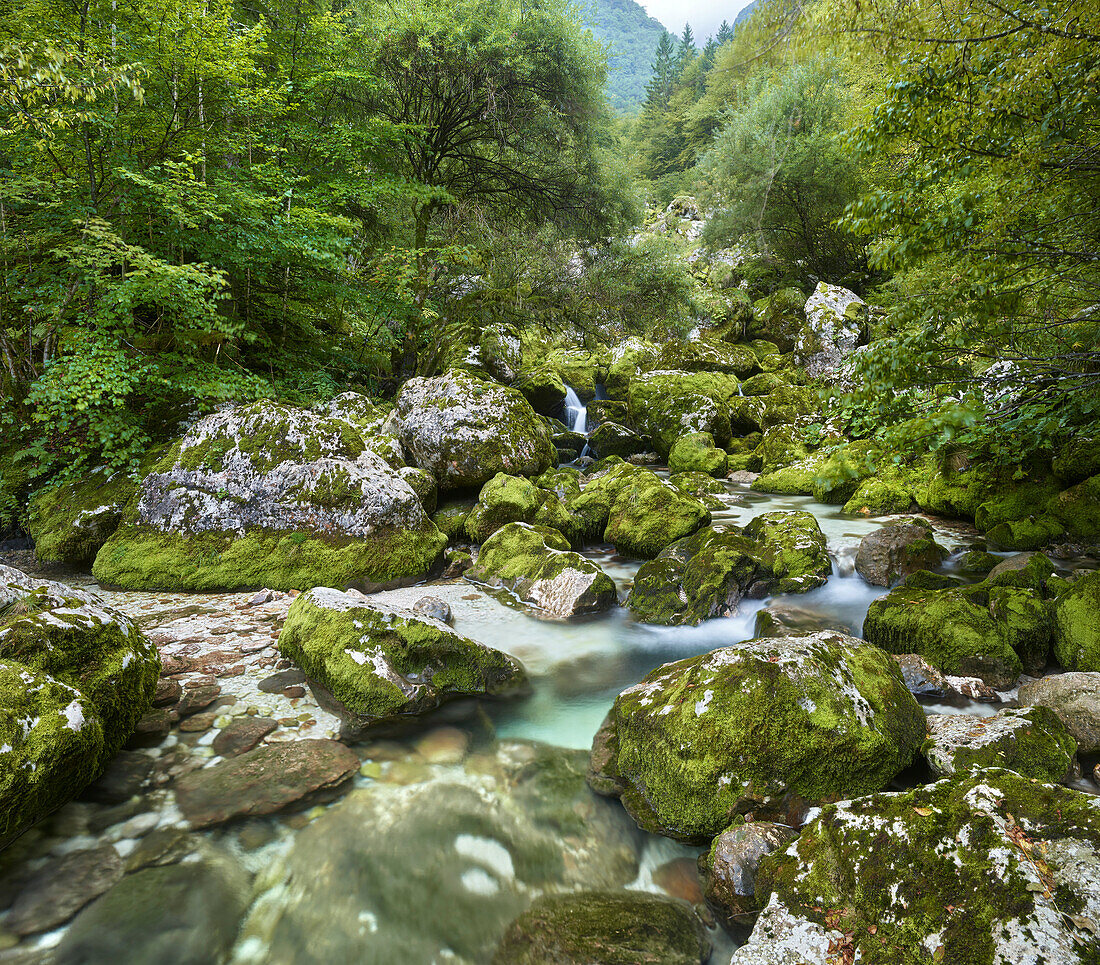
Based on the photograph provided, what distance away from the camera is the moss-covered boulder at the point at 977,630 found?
4.37 meters

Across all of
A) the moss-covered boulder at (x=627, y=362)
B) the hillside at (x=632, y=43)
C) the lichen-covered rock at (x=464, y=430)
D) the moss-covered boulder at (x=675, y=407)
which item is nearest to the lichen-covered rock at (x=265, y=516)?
the lichen-covered rock at (x=464, y=430)

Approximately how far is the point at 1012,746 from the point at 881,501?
7.14 metres

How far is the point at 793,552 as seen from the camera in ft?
22.3

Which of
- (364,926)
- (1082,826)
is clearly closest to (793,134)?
(1082,826)

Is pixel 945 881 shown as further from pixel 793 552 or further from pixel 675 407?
pixel 675 407

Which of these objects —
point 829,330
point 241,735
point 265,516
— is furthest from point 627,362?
point 241,735

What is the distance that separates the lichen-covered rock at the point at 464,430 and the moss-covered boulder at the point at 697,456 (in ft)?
14.4

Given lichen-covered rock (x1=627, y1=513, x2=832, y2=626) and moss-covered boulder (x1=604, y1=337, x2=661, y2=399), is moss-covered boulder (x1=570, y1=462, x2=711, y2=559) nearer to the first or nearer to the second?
lichen-covered rock (x1=627, y1=513, x2=832, y2=626)

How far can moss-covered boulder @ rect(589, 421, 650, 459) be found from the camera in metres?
13.9

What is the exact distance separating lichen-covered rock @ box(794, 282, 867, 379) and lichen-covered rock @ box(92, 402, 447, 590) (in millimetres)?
14335

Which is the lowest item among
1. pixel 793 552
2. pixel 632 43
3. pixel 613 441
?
pixel 793 552

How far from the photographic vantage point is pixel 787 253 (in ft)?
69.5

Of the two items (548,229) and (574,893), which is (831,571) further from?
(548,229)

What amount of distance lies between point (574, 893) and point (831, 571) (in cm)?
543
